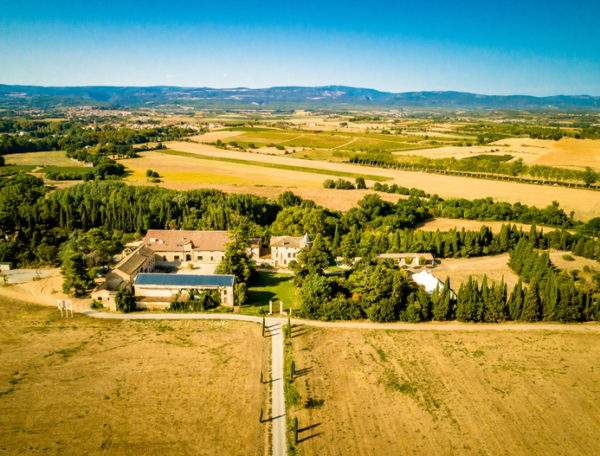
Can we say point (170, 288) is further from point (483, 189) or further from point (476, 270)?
point (483, 189)

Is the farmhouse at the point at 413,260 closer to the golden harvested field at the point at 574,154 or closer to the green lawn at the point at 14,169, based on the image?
the golden harvested field at the point at 574,154

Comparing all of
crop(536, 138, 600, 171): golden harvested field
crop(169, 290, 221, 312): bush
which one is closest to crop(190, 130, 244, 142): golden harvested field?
crop(536, 138, 600, 171): golden harvested field

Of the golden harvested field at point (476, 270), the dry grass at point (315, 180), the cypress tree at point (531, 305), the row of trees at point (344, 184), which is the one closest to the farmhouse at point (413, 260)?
the golden harvested field at point (476, 270)

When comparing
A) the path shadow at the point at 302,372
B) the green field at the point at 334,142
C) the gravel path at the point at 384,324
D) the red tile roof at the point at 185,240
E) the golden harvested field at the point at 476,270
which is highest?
the green field at the point at 334,142

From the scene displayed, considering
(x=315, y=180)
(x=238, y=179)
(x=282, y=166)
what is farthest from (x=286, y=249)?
(x=282, y=166)

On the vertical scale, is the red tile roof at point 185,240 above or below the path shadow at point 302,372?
above

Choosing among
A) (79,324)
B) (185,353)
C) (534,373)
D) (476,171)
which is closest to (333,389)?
(185,353)

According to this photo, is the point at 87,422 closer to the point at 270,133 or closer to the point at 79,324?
the point at 79,324

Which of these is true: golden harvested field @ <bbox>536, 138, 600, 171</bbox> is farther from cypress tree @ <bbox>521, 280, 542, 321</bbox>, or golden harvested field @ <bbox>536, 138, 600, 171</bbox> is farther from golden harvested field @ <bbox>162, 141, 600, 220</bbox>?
cypress tree @ <bbox>521, 280, 542, 321</bbox>

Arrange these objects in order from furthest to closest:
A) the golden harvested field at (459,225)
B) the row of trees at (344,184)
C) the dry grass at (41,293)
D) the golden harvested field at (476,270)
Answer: the row of trees at (344,184), the golden harvested field at (459,225), the golden harvested field at (476,270), the dry grass at (41,293)
